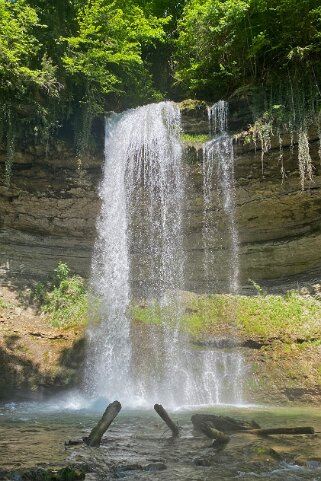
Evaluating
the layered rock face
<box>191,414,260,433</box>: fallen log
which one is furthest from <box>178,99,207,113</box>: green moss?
<box>191,414,260,433</box>: fallen log

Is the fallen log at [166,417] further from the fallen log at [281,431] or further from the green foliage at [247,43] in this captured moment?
the green foliage at [247,43]

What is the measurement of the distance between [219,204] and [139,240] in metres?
2.62

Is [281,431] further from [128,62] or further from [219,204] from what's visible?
[128,62]

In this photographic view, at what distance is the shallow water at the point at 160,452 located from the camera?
4.44 m

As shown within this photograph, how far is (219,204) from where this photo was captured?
46.3 feet

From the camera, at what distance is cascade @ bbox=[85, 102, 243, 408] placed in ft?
39.6

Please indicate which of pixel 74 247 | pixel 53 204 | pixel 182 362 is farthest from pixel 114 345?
pixel 53 204

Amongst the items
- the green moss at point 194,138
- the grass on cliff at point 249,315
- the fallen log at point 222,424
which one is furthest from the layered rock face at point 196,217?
the fallen log at point 222,424

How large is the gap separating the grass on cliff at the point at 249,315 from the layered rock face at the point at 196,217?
3.62 feet

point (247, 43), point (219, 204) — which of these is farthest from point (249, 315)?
point (247, 43)

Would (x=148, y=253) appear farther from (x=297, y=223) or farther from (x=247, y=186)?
(x=297, y=223)

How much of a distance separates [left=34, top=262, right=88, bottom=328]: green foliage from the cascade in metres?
0.44

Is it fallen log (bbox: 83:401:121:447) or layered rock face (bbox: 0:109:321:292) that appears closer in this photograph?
fallen log (bbox: 83:401:121:447)

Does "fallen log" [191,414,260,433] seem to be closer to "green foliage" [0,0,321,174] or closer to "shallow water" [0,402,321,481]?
"shallow water" [0,402,321,481]
